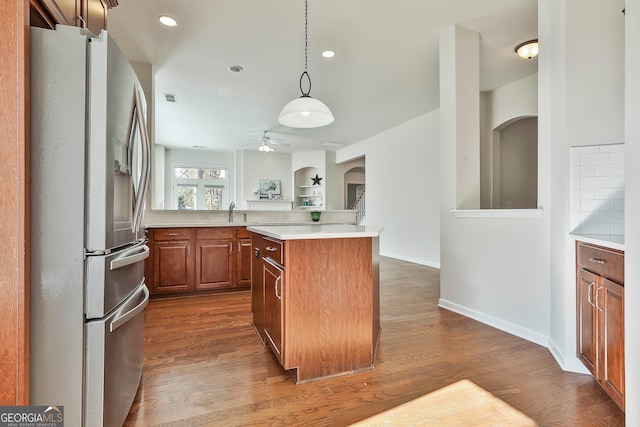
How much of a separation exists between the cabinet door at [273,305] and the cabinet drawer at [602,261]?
1.73 metres

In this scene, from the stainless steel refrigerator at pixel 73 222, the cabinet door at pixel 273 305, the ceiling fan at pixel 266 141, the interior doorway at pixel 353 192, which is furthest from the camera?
the interior doorway at pixel 353 192

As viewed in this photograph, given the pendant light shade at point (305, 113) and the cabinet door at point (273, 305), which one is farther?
the pendant light shade at point (305, 113)

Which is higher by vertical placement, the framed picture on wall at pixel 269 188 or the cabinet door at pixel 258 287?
the framed picture on wall at pixel 269 188

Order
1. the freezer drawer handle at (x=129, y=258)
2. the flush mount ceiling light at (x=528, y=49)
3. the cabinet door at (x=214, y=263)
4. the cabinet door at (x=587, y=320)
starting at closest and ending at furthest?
the freezer drawer handle at (x=129, y=258) < the cabinet door at (x=587, y=320) < the flush mount ceiling light at (x=528, y=49) < the cabinet door at (x=214, y=263)

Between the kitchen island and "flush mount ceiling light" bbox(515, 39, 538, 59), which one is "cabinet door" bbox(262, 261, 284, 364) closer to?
the kitchen island

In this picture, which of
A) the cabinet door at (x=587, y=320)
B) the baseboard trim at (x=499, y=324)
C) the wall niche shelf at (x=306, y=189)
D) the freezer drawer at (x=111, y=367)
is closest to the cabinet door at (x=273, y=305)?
the freezer drawer at (x=111, y=367)

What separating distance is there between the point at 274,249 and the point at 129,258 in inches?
32.5

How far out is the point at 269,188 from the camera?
9.60 meters

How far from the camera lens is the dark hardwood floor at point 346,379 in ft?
5.07

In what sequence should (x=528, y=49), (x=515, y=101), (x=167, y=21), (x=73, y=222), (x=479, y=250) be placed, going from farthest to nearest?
(x=515, y=101) → (x=528, y=49) → (x=167, y=21) → (x=479, y=250) → (x=73, y=222)

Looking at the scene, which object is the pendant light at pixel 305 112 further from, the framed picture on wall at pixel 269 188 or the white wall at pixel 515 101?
the framed picture on wall at pixel 269 188

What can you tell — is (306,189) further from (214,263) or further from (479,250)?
(479,250)

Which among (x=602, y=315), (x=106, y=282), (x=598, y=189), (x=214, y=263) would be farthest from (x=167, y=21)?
(x=602, y=315)

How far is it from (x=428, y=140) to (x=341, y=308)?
15.5 feet
